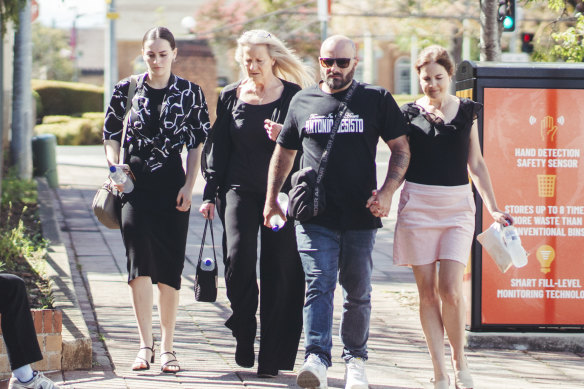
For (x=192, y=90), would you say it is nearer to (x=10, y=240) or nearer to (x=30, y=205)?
(x=10, y=240)

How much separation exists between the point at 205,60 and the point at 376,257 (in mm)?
24714

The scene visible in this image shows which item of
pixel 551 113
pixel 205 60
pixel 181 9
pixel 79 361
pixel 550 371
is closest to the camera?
pixel 79 361

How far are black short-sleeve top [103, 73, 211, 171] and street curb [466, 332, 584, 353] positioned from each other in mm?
2207

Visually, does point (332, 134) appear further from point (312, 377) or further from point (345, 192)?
point (312, 377)

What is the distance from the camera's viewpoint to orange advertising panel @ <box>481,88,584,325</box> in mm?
6312

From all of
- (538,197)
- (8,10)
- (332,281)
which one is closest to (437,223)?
(332,281)

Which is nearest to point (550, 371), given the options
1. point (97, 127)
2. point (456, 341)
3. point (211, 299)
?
point (456, 341)

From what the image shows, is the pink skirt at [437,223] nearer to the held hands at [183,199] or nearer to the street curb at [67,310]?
the held hands at [183,199]

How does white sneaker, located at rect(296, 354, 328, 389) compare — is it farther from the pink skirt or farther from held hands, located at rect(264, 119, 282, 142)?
held hands, located at rect(264, 119, 282, 142)

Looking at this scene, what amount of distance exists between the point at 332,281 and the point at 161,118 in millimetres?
1357

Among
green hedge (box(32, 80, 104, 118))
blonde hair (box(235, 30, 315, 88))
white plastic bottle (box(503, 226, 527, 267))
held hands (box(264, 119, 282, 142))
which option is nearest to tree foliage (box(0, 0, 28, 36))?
blonde hair (box(235, 30, 315, 88))

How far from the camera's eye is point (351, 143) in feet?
16.2

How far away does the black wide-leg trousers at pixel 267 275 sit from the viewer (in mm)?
5438

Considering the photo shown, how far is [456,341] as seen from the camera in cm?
516
